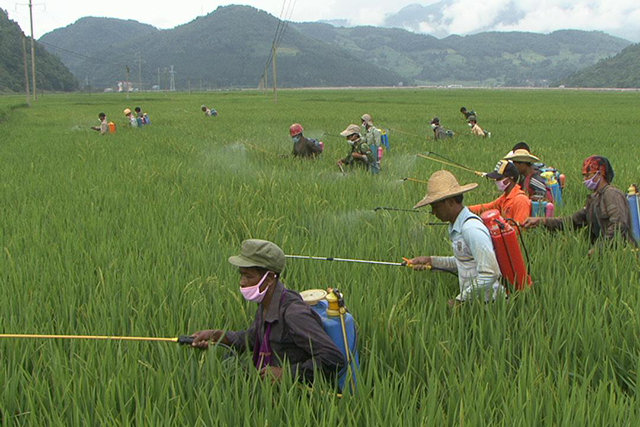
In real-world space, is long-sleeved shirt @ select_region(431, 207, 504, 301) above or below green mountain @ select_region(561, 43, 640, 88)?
below

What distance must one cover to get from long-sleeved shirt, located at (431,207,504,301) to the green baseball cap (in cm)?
107

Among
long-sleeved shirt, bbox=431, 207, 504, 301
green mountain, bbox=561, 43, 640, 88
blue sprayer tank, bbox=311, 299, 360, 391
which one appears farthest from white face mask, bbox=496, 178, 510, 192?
green mountain, bbox=561, 43, 640, 88

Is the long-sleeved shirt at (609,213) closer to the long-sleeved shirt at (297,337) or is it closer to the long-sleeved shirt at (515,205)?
the long-sleeved shirt at (515,205)

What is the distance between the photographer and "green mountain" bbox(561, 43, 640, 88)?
344ft

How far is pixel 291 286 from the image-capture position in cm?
329

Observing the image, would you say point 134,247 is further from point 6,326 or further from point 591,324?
point 591,324

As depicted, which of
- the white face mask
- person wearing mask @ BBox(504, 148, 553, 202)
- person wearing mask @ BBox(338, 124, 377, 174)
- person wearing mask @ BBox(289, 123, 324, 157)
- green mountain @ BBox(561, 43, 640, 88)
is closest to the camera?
the white face mask

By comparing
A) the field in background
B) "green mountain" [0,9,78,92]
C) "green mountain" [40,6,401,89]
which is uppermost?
"green mountain" [40,6,401,89]

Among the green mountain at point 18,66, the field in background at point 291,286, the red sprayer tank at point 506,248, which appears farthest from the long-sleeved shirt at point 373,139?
the green mountain at point 18,66

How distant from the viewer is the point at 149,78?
17438 centimetres

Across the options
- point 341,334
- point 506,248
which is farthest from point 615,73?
point 341,334

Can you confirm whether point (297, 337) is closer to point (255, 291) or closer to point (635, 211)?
point (255, 291)

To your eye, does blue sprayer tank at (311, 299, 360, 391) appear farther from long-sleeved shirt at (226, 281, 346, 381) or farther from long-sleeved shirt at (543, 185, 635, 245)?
long-sleeved shirt at (543, 185, 635, 245)

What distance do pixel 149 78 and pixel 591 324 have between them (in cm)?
18553
